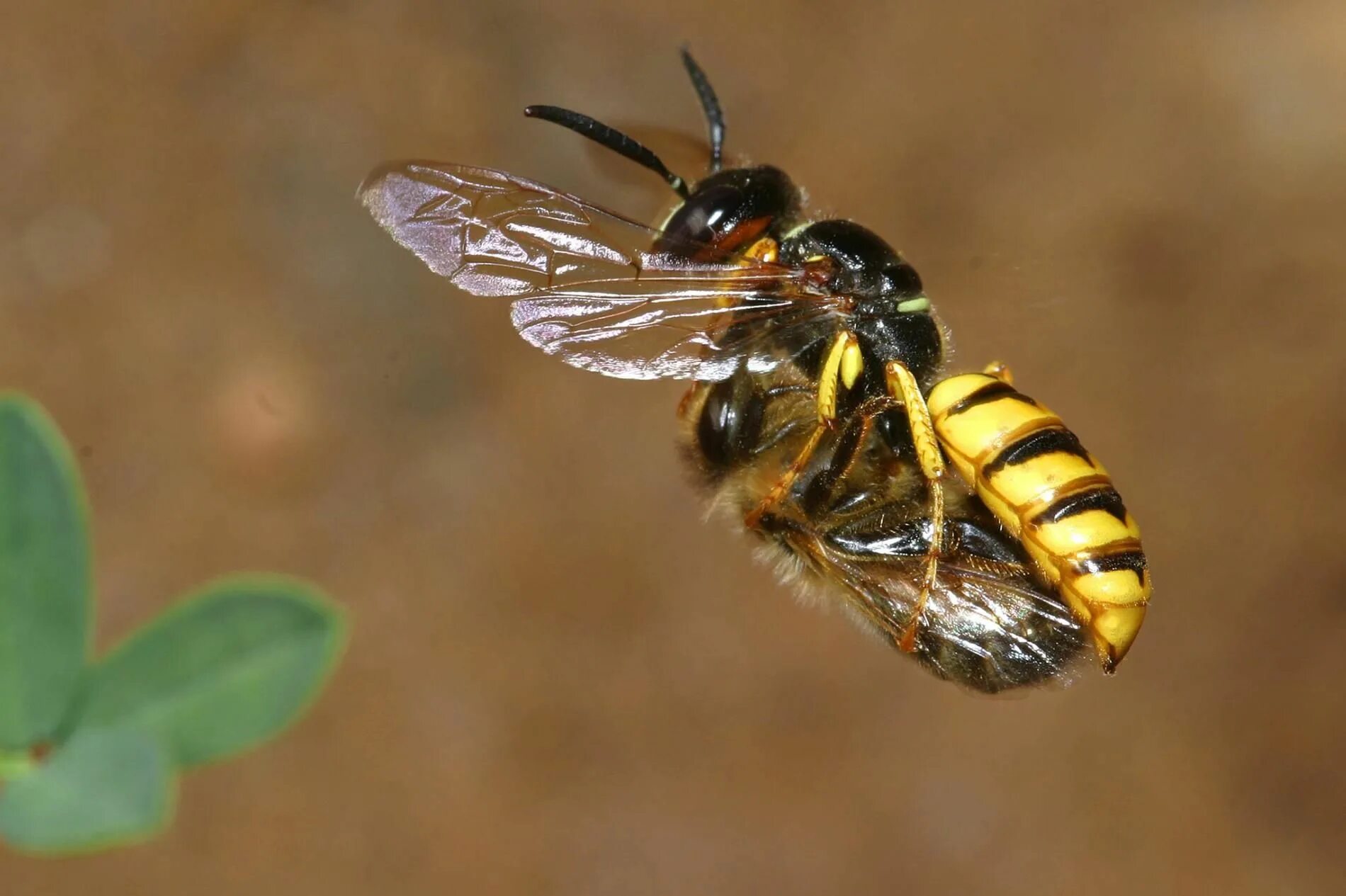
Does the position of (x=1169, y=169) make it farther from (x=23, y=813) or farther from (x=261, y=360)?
(x=23, y=813)

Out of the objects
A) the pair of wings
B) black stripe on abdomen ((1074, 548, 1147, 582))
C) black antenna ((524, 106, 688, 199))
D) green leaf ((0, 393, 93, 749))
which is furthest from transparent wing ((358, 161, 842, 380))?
green leaf ((0, 393, 93, 749))

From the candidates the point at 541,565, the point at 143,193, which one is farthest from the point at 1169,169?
the point at 143,193

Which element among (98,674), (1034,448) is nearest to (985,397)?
(1034,448)

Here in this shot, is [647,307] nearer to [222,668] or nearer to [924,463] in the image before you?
[924,463]

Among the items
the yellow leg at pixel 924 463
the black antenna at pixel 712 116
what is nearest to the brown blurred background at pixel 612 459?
the black antenna at pixel 712 116

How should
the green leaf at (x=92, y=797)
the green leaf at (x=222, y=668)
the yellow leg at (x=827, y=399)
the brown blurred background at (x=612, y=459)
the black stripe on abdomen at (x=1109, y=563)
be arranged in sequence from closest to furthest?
the black stripe on abdomen at (x=1109, y=563) < the yellow leg at (x=827, y=399) < the green leaf at (x=92, y=797) < the green leaf at (x=222, y=668) < the brown blurred background at (x=612, y=459)

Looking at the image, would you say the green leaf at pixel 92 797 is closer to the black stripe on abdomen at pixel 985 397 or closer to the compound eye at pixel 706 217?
the compound eye at pixel 706 217
